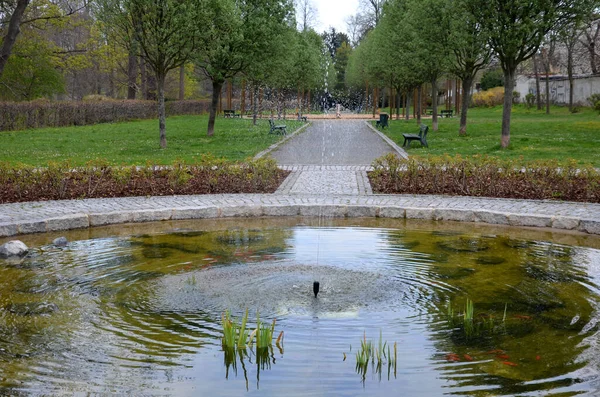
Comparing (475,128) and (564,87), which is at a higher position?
(564,87)

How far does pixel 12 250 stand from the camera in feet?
24.4

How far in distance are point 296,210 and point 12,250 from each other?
418 centimetres

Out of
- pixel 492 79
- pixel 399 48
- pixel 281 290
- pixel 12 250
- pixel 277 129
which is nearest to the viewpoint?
pixel 281 290

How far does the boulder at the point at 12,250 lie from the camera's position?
7.41 m

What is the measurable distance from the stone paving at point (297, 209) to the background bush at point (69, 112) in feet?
78.1

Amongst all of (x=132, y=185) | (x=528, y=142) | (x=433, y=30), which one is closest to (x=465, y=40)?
(x=433, y=30)

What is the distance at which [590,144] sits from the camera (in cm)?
2041

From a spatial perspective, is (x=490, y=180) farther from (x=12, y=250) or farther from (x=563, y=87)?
(x=563, y=87)

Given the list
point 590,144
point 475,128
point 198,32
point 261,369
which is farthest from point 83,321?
point 475,128

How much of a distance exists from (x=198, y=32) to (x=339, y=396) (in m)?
16.4

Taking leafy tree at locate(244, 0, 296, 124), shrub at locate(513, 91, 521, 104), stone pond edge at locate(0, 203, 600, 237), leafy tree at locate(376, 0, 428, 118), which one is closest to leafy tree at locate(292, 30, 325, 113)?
leafy tree at locate(376, 0, 428, 118)

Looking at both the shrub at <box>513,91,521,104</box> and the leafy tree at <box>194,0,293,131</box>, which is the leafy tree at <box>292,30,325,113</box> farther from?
the leafy tree at <box>194,0,293,131</box>

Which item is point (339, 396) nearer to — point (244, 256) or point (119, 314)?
point (119, 314)

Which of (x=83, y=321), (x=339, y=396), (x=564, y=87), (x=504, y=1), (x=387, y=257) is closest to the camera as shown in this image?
(x=339, y=396)
